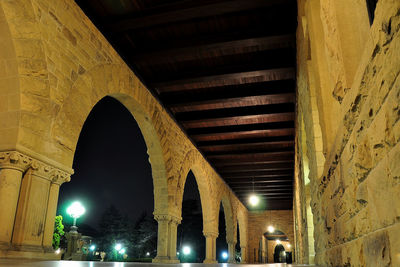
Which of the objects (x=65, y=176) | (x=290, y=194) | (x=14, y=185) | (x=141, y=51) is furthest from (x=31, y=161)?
(x=290, y=194)

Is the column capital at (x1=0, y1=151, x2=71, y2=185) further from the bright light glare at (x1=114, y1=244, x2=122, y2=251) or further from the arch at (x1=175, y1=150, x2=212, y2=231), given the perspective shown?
the bright light glare at (x1=114, y1=244, x2=122, y2=251)

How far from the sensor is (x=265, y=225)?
19.8m

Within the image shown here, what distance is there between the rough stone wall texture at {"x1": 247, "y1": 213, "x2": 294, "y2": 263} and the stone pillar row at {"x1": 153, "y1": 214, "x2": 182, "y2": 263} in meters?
12.7

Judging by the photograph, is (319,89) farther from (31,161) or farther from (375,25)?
(31,161)

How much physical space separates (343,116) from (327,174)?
105cm

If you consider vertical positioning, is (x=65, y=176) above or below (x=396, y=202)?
above

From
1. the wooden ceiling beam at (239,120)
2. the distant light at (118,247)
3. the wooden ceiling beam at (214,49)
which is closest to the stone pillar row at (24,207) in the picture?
the wooden ceiling beam at (214,49)

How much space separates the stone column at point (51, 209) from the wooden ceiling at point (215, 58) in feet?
8.06

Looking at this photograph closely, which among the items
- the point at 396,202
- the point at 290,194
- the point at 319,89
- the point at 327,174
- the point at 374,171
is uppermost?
the point at 290,194

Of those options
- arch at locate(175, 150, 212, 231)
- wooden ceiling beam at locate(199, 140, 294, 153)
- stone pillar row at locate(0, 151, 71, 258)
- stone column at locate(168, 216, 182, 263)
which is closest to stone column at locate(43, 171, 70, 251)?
stone pillar row at locate(0, 151, 71, 258)

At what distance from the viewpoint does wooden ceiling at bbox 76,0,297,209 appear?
16.5ft

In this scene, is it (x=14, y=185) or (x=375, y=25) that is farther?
(x=14, y=185)

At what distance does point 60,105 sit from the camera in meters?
4.28

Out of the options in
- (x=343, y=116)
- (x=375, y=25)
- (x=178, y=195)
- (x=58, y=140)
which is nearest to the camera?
(x=375, y=25)
